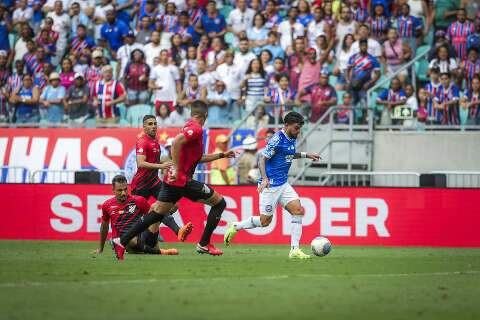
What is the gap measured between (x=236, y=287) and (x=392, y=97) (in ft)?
42.4

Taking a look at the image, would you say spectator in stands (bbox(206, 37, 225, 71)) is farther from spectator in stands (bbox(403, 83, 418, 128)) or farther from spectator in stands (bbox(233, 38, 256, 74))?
spectator in stands (bbox(403, 83, 418, 128))

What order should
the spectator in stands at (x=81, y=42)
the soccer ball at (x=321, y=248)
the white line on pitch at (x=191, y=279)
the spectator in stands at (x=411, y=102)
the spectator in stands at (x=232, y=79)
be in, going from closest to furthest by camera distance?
1. the white line on pitch at (x=191, y=279)
2. the soccer ball at (x=321, y=248)
3. the spectator in stands at (x=411, y=102)
4. the spectator in stands at (x=232, y=79)
5. the spectator in stands at (x=81, y=42)

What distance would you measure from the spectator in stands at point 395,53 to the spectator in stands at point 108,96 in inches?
253

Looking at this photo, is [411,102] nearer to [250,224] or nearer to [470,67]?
[470,67]

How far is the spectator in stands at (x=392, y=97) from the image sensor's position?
76.8 feet

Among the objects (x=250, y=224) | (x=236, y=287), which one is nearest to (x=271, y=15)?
(x=250, y=224)

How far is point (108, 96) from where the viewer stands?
2536 centimetres

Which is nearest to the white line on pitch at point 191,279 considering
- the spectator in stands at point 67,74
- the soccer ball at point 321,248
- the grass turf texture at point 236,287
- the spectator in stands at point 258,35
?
the grass turf texture at point 236,287

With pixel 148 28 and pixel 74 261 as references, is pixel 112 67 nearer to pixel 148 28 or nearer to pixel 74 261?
pixel 148 28

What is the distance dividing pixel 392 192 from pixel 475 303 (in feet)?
32.2

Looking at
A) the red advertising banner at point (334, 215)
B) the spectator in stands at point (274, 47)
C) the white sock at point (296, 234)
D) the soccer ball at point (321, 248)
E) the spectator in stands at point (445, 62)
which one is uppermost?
the spectator in stands at point (274, 47)

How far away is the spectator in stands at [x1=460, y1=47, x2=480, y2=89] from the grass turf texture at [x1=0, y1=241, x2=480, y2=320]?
7.95 metres

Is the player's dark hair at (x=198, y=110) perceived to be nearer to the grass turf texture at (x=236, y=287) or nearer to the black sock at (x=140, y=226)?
the black sock at (x=140, y=226)

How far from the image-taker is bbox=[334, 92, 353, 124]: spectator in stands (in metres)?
23.6
